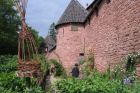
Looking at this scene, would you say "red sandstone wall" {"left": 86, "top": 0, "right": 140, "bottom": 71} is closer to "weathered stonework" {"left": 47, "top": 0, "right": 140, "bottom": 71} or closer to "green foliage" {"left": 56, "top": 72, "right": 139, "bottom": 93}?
"weathered stonework" {"left": 47, "top": 0, "right": 140, "bottom": 71}

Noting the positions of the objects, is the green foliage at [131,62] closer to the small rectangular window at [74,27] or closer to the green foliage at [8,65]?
the green foliage at [8,65]

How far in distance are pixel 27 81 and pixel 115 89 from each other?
2.81 m

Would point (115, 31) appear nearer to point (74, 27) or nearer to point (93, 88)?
point (93, 88)

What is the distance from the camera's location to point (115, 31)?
56.1ft

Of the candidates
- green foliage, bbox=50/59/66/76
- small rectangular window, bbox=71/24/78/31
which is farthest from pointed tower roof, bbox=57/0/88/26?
green foliage, bbox=50/59/66/76

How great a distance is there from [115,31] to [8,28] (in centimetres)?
3765

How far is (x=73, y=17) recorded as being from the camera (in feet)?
105

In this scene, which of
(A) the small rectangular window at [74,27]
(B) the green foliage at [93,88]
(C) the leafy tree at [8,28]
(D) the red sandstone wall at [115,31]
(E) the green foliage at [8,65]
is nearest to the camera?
(B) the green foliage at [93,88]

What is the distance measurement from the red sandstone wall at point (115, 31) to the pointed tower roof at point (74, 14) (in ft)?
28.3

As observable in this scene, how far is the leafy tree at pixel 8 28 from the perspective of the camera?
169ft

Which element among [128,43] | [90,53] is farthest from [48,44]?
[128,43]

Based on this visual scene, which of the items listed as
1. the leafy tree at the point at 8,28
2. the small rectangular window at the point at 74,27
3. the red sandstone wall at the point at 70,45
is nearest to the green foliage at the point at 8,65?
the red sandstone wall at the point at 70,45

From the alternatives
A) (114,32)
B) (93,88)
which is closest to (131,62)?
(114,32)

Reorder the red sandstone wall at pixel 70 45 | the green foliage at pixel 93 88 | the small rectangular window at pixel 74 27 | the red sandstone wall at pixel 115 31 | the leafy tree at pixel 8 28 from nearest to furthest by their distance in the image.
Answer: the green foliage at pixel 93 88
the red sandstone wall at pixel 115 31
the red sandstone wall at pixel 70 45
the small rectangular window at pixel 74 27
the leafy tree at pixel 8 28
